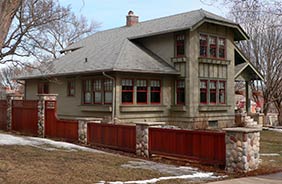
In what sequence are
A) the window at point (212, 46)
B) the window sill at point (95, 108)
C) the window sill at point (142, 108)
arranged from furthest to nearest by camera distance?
the window at point (212, 46), the window sill at point (95, 108), the window sill at point (142, 108)

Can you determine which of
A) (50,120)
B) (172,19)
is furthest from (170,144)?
(172,19)

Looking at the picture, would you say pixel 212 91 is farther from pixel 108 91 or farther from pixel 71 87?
pixel 71 87

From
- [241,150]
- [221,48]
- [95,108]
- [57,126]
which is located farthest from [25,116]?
[241,150]

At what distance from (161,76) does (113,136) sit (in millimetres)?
9011

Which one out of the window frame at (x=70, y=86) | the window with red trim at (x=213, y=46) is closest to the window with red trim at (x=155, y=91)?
the window with red trim at (x=213, y=46)

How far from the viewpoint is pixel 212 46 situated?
80.6 feet

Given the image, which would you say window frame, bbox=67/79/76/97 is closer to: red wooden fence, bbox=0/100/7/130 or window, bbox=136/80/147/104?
red wooden fence, bbox=0/100/7/130

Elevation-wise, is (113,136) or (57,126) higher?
(57,126)

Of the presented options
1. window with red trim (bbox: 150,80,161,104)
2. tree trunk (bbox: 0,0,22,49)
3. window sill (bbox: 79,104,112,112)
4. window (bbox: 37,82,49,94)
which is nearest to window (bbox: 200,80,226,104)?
window with red trim (bbox: 150,80,161,104)

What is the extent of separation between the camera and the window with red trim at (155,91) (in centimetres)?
2303

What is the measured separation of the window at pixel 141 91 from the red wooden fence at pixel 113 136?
659cm

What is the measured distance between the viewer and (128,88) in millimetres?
22000

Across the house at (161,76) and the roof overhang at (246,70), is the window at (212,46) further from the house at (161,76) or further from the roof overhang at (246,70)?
the roof overhang at (246,70)

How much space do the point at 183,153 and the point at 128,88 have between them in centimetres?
1022
